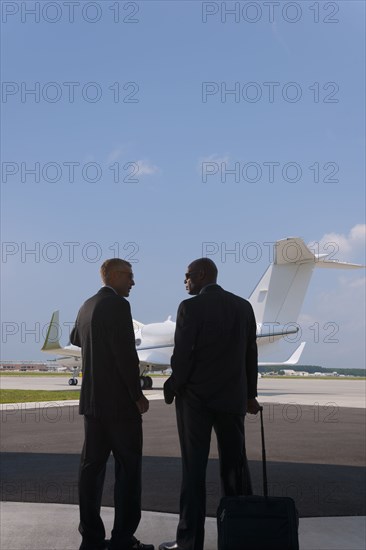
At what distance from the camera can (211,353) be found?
11.9ft

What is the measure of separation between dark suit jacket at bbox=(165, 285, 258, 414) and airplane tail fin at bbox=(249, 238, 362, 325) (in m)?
24.1

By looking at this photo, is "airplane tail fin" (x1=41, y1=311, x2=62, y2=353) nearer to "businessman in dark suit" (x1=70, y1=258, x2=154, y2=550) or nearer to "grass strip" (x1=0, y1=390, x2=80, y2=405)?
"grass strip" (x1=0, y1=390, x2=80, y2=405)

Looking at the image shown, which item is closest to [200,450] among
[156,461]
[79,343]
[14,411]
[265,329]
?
[79,343]

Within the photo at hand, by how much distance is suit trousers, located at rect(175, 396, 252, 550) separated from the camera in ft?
11.7

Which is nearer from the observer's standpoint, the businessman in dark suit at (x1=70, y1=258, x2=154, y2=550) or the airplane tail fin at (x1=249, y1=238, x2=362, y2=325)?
the businessman in dark suit at (x1=70, y1=258, x2=154, y2=550)

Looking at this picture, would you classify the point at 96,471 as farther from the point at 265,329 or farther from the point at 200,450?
the point at 265,329

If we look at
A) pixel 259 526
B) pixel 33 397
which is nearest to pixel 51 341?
pixel 33 397

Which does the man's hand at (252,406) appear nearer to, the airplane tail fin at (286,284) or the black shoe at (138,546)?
the black shoe at (138,546)

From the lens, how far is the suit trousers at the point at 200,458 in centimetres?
358

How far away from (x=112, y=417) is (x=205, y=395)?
564 millimetres

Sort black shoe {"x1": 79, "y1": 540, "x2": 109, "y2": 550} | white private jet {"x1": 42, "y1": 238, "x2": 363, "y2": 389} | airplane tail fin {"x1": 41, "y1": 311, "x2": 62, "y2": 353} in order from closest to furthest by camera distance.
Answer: black shoe {"x1": 79, "y1": 540, "x2": 109, "y2": 550}
white private jet {"x1": 42, "y1": 238, "x2": 363, "y2": 389}
airplane tail fin {"x1": 41, "y1": 311, "x2": 62, "y2": 353}

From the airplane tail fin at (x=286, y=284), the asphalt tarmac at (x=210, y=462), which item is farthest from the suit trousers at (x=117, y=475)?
the airplane tail fin at (x=286, y=284)

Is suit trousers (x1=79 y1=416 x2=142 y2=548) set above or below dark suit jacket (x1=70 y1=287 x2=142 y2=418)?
below

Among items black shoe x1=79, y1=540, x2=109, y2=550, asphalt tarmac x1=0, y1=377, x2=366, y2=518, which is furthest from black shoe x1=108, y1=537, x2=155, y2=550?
asphalt tarmac x1=0, y1=377, x2=366, y2=518
